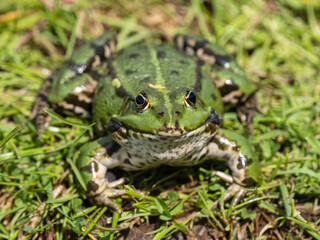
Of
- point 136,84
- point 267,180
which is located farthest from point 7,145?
point 267,180

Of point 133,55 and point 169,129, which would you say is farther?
point 133,55

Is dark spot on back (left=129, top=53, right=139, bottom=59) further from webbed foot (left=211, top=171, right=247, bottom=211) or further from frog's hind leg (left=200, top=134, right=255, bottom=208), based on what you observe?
webbed foot (left=211, top=171, right=247, bottom=211)

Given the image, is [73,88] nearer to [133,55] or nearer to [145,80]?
[133,55]

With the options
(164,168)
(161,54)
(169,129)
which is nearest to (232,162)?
(164,168)

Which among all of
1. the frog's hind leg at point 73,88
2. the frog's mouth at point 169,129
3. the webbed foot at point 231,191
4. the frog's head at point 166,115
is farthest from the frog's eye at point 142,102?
the frog's hind leg at point 73,88

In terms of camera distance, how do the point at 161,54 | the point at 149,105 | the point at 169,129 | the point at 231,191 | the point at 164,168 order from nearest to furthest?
the point at 169,129
the point at 149,105
the point at 231,191
the point at 164,168
the point at 161,54

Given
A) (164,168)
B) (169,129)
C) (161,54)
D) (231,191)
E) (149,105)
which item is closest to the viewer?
(169,129)

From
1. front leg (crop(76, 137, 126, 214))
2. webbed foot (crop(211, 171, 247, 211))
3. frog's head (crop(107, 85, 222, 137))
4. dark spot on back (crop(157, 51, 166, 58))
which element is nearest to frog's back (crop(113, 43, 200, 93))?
dark spot on back (crop(157, 51, 166, 58))
